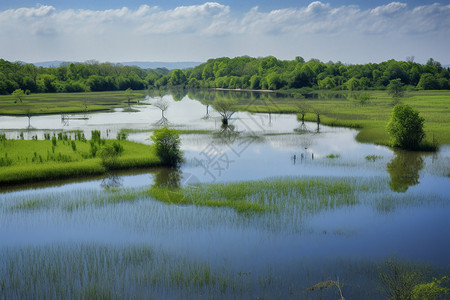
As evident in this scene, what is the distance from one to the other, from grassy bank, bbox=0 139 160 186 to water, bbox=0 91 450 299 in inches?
40.2

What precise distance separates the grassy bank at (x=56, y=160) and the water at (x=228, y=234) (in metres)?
1.02

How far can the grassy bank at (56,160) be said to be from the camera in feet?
67.7

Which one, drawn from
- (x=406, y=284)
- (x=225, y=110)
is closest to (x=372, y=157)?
(x=406, y=284)

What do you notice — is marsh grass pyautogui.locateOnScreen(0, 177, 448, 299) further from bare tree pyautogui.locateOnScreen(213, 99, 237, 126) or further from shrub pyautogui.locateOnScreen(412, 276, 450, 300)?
bare tree pyautogui.locateOnScreen(213, 99, 237, 126)

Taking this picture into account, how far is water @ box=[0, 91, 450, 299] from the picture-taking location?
10.8 metres

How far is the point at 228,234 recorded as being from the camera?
14.0 meters

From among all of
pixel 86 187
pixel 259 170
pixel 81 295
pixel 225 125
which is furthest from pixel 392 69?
pixel 81 295

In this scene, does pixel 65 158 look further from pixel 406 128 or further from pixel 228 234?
pixel 406 128

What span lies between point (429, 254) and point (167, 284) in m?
7.52

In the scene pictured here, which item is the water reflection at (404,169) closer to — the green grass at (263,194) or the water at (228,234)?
the water at (228,234)

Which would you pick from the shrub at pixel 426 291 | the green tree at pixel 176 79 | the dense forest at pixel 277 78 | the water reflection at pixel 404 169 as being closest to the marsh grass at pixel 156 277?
the shrub at pixel 426 291

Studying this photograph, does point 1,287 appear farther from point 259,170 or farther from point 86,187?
point 259,170

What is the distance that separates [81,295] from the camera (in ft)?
33.2

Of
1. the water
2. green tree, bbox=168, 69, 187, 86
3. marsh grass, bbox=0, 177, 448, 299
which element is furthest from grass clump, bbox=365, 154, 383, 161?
green tree, bbox=168, 69, 187, 86
